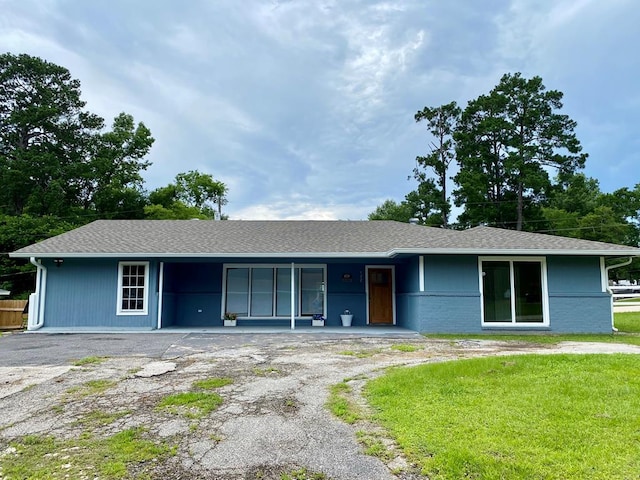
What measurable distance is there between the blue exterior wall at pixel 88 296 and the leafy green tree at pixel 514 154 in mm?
23712

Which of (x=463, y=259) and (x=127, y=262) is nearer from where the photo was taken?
(x=463, y=259)

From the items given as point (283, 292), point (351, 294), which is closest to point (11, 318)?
point (283, 292)

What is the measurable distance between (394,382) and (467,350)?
3.37 m

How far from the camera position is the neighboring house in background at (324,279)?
36.9 feet

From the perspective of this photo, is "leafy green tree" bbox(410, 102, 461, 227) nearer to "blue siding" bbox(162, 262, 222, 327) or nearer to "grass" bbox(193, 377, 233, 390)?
"blue siding" bbox(162, 262, 222, 327)

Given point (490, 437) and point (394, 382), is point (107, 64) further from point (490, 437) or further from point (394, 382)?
point (490, 437)

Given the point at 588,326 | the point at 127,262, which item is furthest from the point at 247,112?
the point at 588,326

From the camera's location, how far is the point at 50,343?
930cm

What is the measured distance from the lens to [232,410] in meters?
4.23

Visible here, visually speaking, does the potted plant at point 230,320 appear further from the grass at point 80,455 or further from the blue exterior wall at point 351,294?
the grass at point 80,455

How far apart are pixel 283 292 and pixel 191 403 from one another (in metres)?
9.17

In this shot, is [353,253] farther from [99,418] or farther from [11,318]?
[11,318]

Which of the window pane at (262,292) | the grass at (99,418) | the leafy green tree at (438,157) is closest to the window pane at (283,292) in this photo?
the window pane at (262,292)

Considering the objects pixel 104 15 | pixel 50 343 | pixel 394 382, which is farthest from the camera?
pixel 104 15
